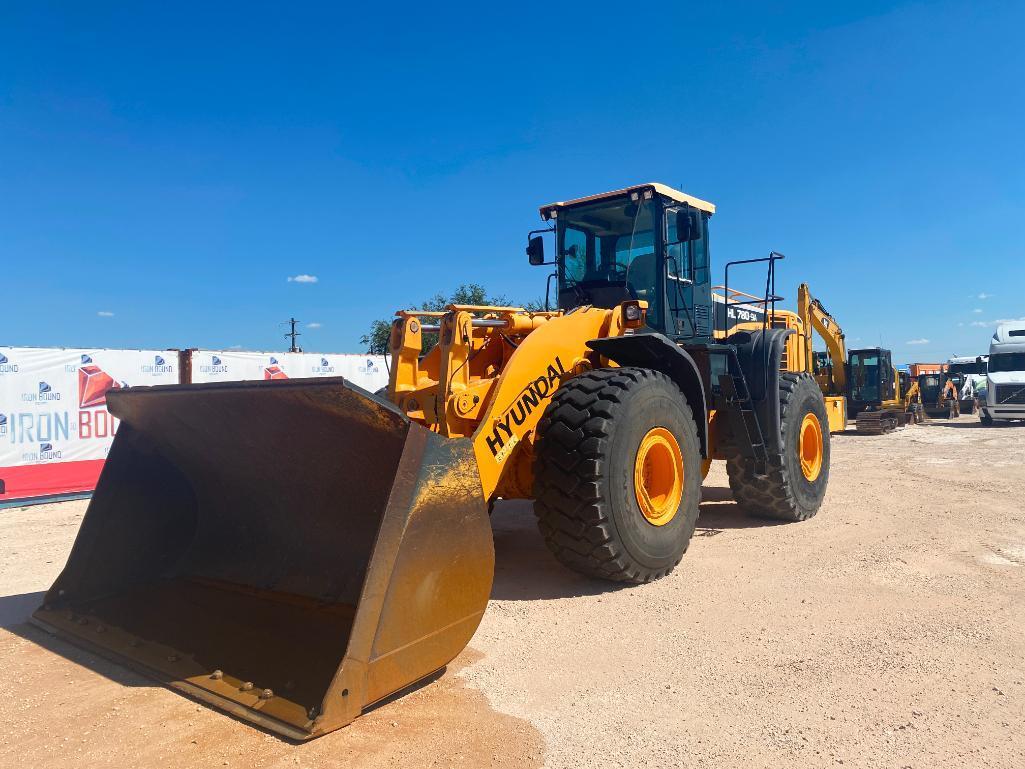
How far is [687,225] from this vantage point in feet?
19.6

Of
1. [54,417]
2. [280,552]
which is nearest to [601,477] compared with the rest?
[280,552]

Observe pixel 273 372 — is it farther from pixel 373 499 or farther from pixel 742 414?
pixel 373 499

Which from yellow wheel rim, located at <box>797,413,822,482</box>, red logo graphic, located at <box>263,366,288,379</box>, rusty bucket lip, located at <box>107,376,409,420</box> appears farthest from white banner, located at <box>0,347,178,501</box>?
yellow wheel rim, located at <box>797,413,822,482</box>

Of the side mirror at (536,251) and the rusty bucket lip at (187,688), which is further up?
the side mirror at (536,251)

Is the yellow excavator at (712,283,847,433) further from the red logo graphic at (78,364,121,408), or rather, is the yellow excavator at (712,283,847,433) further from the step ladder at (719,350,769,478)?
the red logo graphic at (78,364,121,408)

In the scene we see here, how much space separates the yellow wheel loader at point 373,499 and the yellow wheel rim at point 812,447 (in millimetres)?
1752

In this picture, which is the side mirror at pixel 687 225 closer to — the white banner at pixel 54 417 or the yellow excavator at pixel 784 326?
the yellow excavator at pixel 784 326

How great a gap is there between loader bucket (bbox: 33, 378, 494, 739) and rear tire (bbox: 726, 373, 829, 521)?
406 cm

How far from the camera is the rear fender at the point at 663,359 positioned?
5.00m

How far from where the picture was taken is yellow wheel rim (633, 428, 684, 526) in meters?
4.77

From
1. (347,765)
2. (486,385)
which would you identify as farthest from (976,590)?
(347,765)

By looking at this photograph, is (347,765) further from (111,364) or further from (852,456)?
→ (852,456)

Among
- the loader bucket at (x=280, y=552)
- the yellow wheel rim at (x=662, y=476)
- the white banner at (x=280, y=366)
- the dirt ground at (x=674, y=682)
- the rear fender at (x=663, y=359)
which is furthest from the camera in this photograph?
the white banner at (x=280, y=366)

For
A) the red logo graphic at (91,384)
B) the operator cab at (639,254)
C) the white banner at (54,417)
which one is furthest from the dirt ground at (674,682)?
the red logo graphic at (91,384)
